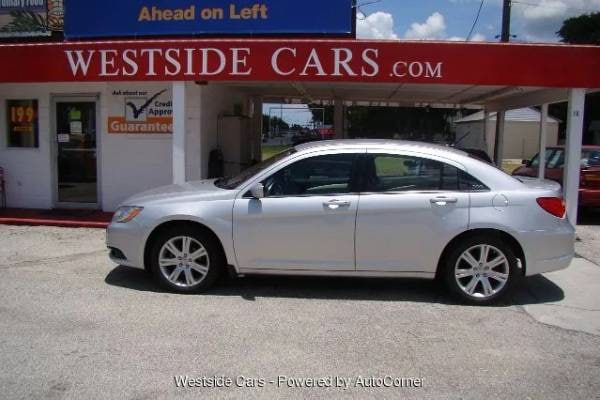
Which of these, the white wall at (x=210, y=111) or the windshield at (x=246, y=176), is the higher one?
the white wall at (x=210, y=111)

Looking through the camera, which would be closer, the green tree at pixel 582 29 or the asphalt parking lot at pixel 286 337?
the asphalt parking lot at pixel 286 337

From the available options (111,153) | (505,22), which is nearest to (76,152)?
(111,153)

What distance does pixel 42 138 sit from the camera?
1080 centimetres

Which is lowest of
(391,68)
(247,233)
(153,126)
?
(247,233)

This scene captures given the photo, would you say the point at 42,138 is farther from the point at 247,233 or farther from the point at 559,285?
the point at 559,285

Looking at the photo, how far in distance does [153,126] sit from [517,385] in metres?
8.23

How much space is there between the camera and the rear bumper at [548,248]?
5.59 metres

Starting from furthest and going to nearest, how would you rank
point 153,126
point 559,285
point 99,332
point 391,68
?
point 153,126, point 391,68, point 559,285, point 99,332

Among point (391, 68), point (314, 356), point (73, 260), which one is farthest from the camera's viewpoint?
point (391, 68)

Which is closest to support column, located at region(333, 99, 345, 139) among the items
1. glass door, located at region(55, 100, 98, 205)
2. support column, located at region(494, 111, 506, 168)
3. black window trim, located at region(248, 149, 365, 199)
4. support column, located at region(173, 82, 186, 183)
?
support column, located at region(494, 111, 506, 168)

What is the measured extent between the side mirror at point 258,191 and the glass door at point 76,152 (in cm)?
613

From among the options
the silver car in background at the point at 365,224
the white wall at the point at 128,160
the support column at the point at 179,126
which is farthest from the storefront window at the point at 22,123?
the silver car in background at the point at 365,224

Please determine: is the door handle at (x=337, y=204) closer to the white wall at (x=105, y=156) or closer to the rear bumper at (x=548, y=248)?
the rear bumper at (x=548, y=248)

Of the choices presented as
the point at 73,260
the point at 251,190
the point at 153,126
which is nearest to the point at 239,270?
the point at 251,190
